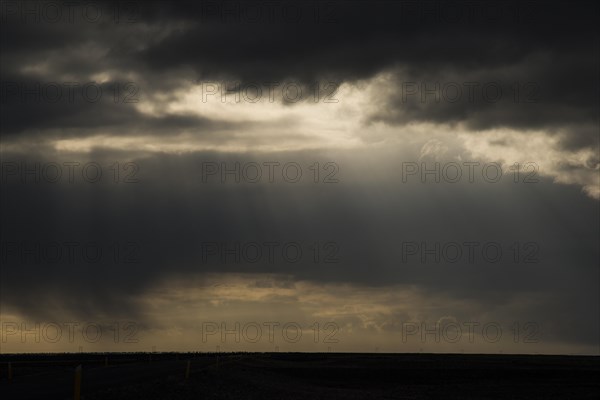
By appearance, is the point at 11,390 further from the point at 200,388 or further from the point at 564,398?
the point at 564,398

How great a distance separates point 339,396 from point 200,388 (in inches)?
667

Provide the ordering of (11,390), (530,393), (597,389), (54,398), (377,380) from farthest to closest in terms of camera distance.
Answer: (377,380) < (597,389) < (530,393) < (11,390) < (54,398)

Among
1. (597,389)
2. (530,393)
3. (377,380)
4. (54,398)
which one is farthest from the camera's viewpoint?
(377,380)

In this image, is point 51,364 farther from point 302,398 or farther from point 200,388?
point 200,388

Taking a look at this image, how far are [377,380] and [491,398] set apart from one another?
2733 cm

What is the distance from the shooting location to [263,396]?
163 ft

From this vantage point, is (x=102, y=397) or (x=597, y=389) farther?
(x=597, y=389)

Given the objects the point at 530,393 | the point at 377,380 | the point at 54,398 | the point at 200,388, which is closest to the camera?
the point at 54,398

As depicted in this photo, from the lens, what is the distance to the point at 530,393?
209 feet

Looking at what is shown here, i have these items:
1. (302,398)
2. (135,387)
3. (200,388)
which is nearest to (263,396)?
(302,398)

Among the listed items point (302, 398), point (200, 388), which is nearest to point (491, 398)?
point (302, 398)

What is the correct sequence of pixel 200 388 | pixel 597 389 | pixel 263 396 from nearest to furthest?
pixel 200 388 → pixel 263 396 → pixel 597 389

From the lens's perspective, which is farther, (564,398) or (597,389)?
(597,389)

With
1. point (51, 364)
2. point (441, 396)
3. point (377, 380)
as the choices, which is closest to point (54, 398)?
point (441, 396)
